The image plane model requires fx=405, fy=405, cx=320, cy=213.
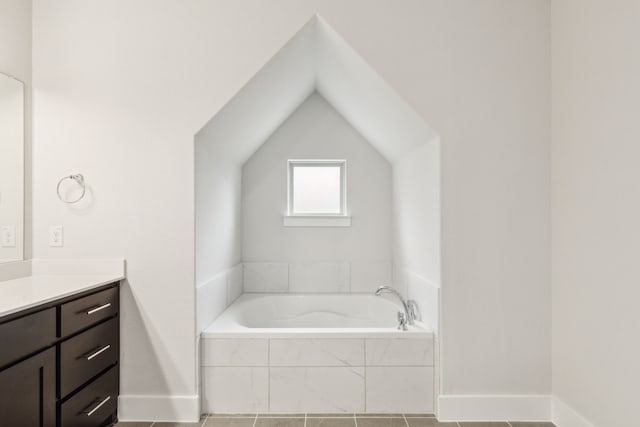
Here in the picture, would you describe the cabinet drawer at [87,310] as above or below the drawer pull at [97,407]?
above

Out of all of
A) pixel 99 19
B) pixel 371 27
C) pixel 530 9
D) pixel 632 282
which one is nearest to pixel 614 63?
pixel 530 9

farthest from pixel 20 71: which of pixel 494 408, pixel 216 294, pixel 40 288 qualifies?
pixel 494 408

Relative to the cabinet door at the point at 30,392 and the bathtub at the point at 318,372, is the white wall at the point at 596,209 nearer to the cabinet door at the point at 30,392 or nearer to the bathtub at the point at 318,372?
the bathtub at the point at 318,372

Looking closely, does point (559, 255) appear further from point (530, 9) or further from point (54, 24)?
point (54, 24)

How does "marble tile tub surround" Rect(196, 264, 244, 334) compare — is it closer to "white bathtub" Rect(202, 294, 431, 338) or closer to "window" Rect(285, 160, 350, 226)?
"white bathtub" Rect(202, 294, 431, 338)

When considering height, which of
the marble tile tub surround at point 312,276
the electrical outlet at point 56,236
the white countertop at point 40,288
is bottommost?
the marble tile tub surround at point 312,276

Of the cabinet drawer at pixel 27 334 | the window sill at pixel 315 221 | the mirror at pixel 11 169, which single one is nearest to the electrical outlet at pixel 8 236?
the mirror at pixel 11 169

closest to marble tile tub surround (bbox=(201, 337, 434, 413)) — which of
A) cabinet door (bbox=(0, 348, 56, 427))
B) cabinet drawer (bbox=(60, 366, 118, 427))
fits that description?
cabinet drawer (bbox=(60, 366, 118, 427))

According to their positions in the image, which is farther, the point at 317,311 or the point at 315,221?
the point at 315,221

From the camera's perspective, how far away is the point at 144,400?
2338 millimetres

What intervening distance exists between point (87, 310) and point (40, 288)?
0.23 m

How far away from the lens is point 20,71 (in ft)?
7.58

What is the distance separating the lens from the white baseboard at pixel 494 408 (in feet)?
7.63

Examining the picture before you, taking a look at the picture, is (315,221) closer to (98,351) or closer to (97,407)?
(98,351)
